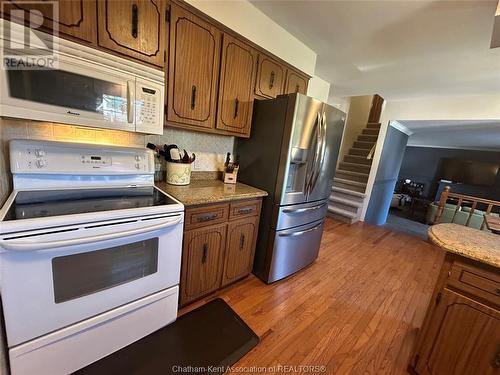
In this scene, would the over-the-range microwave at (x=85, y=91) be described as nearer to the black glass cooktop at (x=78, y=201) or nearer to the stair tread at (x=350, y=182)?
the black glass cooktop at (x=78, y=201)

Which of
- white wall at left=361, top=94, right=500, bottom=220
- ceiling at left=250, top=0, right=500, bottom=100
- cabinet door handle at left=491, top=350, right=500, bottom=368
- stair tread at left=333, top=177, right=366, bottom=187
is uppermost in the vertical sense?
ceiling at left=250, top=0, right=500, bottom=100

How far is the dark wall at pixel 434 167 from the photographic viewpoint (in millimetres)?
6277

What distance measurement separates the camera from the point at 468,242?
1092 mm

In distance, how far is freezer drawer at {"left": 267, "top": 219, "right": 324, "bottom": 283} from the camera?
1908 millimetres

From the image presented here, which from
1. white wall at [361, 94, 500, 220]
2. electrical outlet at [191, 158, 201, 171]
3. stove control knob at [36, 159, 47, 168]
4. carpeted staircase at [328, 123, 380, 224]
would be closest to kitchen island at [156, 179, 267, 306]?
electrical outlet at [191, 158, 201, 171]

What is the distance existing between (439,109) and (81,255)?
4.75 meters

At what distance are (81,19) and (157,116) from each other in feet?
1.77

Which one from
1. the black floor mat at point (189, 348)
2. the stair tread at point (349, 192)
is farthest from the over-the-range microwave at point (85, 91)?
the stair tread at point (349, 192)

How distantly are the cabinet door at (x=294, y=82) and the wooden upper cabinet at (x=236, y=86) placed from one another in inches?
19.5

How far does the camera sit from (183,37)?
1385 millimetres

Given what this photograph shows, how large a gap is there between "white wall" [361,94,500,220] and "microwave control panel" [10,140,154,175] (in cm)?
418

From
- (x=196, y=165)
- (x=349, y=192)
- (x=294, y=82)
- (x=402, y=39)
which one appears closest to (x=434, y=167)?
(x=349, y=192)

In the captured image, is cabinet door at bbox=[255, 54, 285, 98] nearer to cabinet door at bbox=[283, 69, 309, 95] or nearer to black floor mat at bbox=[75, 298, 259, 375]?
cabinet door at bbox=[283, 69, 309, 95]

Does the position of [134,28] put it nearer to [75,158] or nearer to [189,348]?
[75,158]
